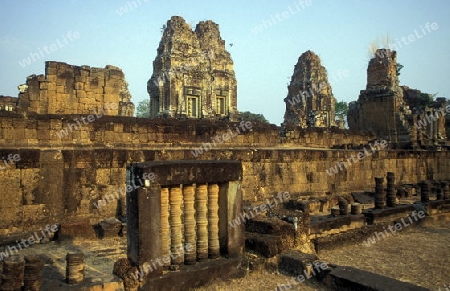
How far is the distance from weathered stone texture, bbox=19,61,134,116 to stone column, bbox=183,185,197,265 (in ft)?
29.4

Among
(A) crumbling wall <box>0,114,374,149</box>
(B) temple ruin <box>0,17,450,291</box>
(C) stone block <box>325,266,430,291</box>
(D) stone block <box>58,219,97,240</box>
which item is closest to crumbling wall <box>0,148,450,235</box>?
(B) temple ruin <box>0,17,450,291</box>

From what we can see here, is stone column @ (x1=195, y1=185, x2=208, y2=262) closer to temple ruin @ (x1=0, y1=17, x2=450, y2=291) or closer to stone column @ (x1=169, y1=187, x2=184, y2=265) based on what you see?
temple ruin @ (x1=0, y1=17, x2=450, y2=291)

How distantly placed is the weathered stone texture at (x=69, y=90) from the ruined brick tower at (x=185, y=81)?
16.7m

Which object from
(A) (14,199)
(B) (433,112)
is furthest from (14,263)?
(B) (433,112)

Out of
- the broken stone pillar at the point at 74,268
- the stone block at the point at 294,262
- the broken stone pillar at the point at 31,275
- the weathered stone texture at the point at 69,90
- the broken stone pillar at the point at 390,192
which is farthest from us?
the weathered stone texture at the point at 69,90

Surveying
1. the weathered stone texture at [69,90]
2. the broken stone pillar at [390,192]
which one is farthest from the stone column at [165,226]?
the weathered stone texture at [69,90]

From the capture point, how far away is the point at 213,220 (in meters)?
4.31

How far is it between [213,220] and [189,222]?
1.17 feet

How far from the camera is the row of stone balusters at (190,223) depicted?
3.96 m

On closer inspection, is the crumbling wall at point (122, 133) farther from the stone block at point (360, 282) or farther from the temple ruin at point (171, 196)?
the stone block at point (360, 282)

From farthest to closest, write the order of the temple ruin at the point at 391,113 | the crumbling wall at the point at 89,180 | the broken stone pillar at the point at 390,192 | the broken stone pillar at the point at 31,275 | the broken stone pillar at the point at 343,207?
the temple ruin at the point at 391,113
the broken stone pillar at the point at 390,192
the broken stone pillar at the point at 343,207
the crumbling wall at the point at 89,180
the broken stone pillar at the point at 31,275

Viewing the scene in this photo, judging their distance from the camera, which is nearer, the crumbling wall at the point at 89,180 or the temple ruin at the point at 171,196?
the temple ruin at the point at 171,196

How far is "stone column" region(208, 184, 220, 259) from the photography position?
4.30 meters

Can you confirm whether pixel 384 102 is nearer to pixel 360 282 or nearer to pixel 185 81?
pixel 185 81
